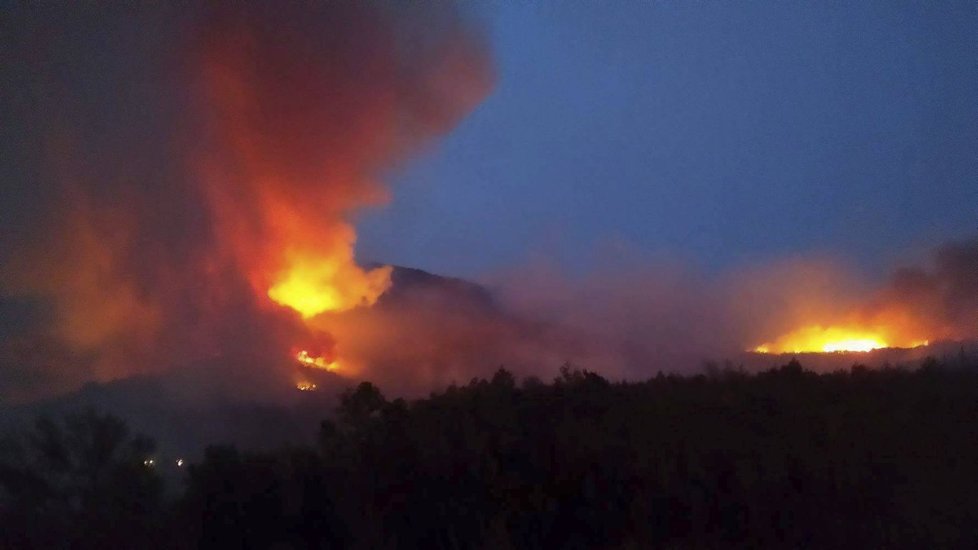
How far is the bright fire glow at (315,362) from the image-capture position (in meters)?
23.9

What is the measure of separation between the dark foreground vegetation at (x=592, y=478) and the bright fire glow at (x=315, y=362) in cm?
1114

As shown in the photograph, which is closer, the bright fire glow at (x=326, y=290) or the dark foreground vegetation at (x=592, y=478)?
the dark foreground vegetation at (x=592, y=478)

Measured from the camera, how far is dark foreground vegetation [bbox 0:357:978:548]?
838cm

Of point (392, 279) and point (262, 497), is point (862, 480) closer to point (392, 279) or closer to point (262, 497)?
point (262, 497)

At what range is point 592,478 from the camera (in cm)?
912

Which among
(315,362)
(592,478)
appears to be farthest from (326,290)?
(592,478)

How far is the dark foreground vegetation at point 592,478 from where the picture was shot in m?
8.38

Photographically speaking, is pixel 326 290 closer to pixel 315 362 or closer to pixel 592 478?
pixel 315 362

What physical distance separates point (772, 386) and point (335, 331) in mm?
16179

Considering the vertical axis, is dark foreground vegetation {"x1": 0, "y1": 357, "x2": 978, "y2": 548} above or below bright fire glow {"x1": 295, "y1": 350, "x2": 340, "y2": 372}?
below

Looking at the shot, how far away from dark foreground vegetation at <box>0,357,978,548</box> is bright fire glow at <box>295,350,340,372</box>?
11139 mm

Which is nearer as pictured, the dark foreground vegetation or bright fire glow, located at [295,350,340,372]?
the dark foreground vegetation

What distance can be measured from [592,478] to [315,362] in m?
16.1

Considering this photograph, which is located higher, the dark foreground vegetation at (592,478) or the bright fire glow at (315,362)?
the bright fire glow at (315,362)
